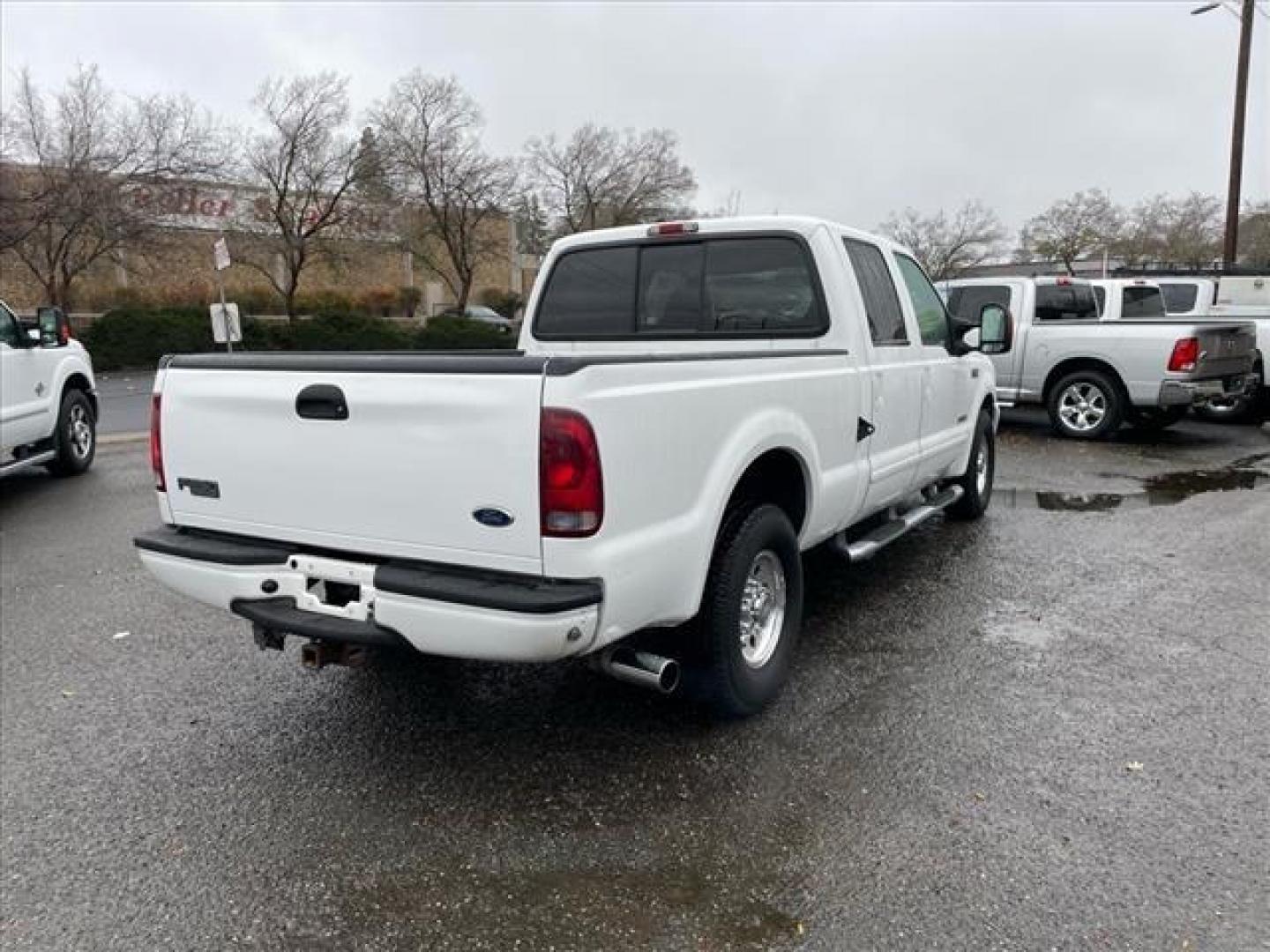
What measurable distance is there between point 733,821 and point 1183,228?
213ft

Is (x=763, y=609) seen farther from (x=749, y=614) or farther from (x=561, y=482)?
(x=561, y=482)

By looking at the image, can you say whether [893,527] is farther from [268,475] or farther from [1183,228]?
[1183,228]

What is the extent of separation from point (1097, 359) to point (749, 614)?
8798 millimetres

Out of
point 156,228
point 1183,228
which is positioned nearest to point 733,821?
point 156,228

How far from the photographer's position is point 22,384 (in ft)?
26.2

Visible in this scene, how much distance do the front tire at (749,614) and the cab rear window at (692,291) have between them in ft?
4.03

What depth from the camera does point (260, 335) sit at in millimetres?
28984

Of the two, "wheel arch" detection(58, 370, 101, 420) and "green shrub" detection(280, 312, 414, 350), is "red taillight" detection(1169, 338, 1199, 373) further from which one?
"green shrub" detection(280, 312, 414, 350)

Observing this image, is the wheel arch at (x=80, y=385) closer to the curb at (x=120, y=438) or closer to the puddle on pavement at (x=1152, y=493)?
the curb at (x=120, y=438)

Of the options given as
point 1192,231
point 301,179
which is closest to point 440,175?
point 301,179

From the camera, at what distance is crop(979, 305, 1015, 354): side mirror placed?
5984mm

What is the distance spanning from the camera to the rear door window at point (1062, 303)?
12.1m

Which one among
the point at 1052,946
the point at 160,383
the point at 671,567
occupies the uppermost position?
the point at 160,383

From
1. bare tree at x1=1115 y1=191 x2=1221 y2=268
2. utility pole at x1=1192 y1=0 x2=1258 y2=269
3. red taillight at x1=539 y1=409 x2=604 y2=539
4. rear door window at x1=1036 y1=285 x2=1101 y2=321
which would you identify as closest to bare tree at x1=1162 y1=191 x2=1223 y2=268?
bare tree at x1=1115 y1=191 x2=1221 y2=268
